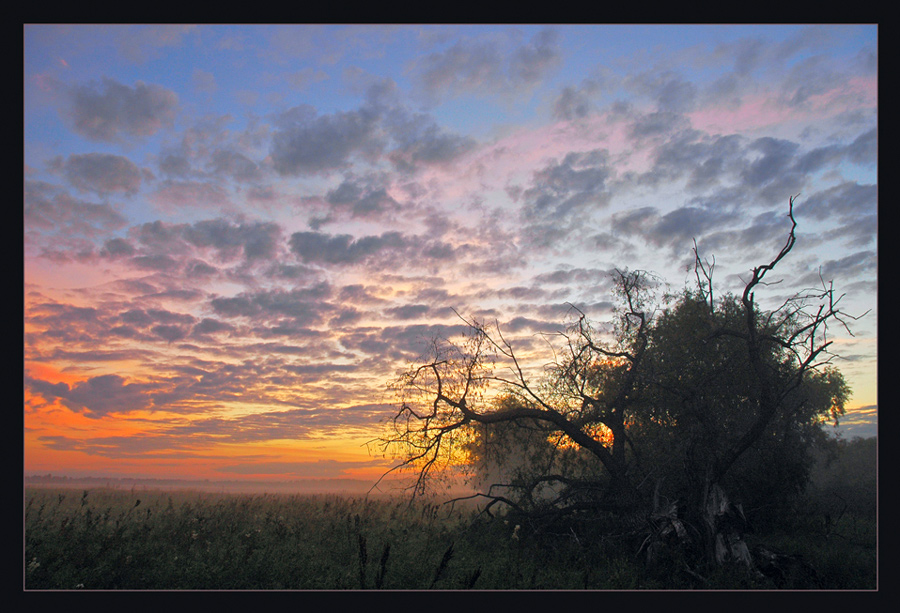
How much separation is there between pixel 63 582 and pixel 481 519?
11.6 m

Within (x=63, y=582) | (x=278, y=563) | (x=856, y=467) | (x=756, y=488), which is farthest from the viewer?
(x=856, y=467)

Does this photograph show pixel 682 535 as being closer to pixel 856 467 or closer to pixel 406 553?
pixel 406 553

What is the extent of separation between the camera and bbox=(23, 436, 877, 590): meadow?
1328cm

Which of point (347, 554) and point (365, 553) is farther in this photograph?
point (347, 554)

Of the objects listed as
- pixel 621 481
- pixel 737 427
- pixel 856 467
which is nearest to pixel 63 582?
pixel 621 481

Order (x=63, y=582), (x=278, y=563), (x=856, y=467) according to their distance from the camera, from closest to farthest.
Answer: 1. (x=63, y=582)
2. (x=278, y=563)
3. (x=856, y=467)

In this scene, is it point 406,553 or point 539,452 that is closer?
point 406,553

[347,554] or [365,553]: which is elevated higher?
[365,553]

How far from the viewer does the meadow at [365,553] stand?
1328 cm

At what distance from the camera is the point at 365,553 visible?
40.7 feet

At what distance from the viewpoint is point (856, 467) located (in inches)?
1634
